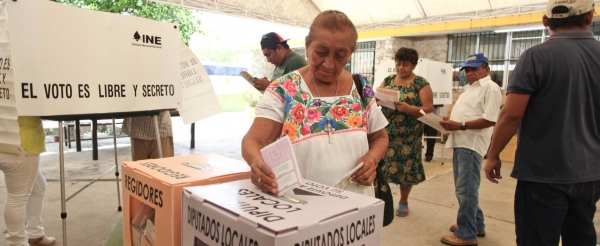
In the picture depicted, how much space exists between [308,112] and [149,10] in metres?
8.94

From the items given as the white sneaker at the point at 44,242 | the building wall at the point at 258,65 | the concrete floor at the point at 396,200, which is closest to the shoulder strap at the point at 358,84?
the concrete floor at the point at 396,200

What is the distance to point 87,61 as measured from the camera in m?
2.13

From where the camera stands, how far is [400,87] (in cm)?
342

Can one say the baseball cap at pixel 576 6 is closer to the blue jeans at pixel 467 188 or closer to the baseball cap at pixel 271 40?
the blue jeans at pixel 467 188

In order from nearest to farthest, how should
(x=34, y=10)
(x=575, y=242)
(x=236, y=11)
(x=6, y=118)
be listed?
(x=575, y=242) → (x=34, y=10) → (x=6, y=118) → (x=236, y=11)

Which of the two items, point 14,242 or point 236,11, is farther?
point 236,11

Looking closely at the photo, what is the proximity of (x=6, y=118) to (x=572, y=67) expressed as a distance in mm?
2873

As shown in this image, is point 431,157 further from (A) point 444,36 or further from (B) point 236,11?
(B) point 236,11

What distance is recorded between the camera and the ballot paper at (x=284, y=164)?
105cm

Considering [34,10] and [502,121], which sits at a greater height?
[34,10]

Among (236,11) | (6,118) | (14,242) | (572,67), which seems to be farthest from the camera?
(236,11)

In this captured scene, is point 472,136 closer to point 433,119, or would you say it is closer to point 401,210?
point 433,119

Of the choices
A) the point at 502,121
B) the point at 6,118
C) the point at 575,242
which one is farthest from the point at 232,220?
the point at 6,118

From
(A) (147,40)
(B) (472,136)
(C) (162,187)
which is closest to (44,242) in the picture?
(A) (147,40)
